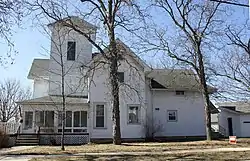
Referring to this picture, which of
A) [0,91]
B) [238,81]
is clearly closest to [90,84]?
[238,81]

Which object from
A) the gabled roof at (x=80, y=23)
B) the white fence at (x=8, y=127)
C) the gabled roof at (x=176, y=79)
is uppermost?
the gabled roof at (x=80, y=23)

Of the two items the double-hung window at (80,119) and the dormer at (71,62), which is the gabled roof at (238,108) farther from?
the double-hung window at (80,119)

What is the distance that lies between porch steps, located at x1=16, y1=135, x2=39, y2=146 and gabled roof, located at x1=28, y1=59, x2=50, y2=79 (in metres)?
7.90

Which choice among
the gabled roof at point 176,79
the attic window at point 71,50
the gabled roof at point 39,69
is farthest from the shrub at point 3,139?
the gabled roof at point 176,79

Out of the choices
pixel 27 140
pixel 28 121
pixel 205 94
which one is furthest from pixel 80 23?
pixel 205 94

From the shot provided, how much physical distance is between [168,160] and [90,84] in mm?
16760

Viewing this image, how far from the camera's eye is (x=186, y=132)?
32812 millimetres

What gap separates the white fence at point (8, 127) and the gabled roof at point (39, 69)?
5.62 meters

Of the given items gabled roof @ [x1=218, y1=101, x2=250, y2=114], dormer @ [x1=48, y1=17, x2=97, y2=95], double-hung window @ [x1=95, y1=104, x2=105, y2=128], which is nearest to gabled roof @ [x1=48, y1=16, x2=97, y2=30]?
dormer @ [x1=48, y1=17, x2=97, y2=95]

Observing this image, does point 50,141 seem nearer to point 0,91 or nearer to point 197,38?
point 197,38

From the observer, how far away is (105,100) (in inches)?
1169

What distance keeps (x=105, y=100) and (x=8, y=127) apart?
27.8 feet

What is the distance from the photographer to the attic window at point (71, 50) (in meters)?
32.9

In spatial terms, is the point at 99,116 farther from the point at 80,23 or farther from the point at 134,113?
the point at 80,23
